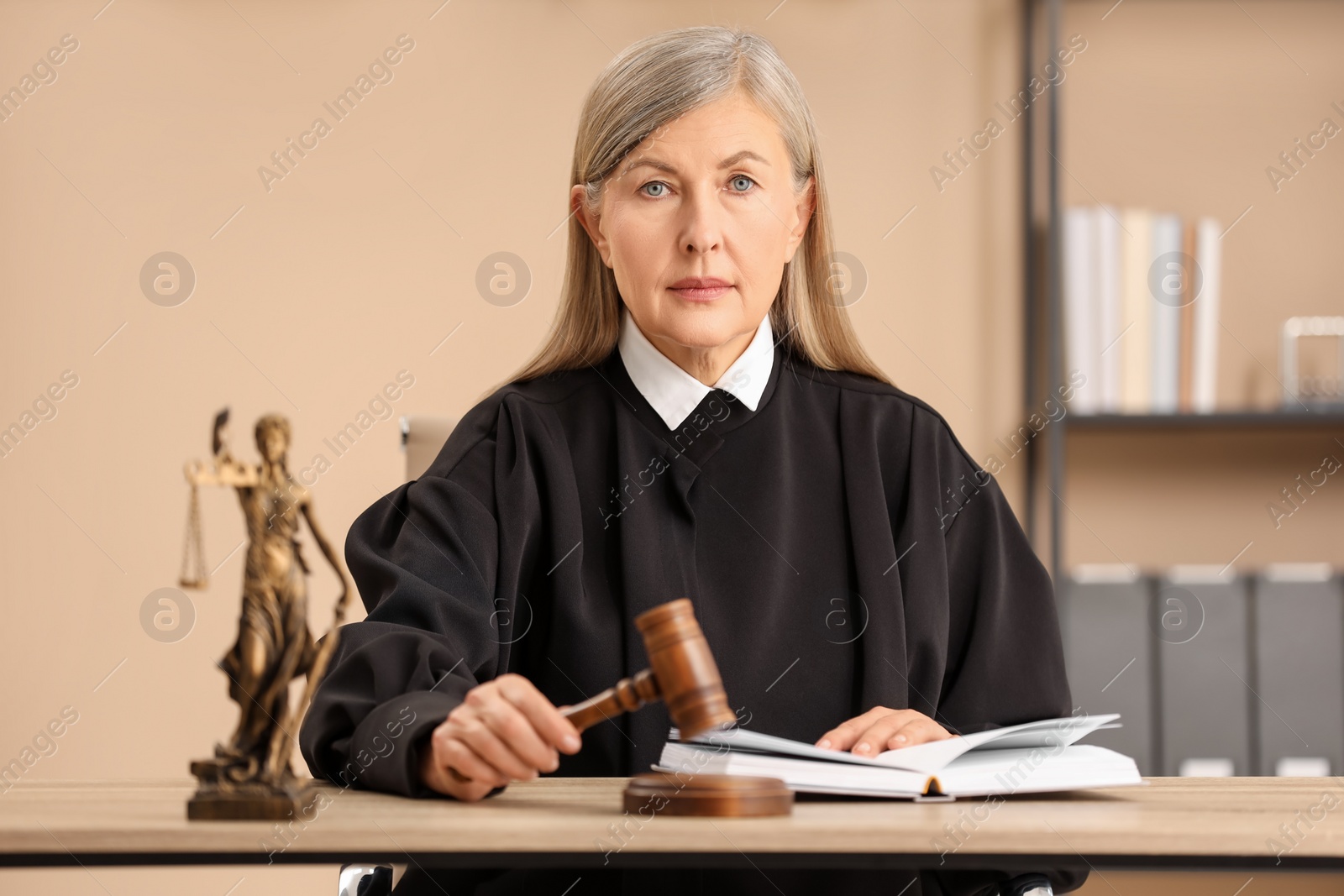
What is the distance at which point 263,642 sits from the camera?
0.90m

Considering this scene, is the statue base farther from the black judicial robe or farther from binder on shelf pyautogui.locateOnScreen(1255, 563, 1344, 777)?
binder on shelf pyautogui.locateOnScreen(1255, 563, 1344, 777)

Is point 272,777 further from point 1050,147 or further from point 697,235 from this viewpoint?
point 1050,147

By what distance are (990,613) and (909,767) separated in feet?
1.94

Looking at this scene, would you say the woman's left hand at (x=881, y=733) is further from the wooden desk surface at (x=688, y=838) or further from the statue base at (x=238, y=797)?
the statue base at (x=238, y=797)

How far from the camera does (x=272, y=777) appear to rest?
0.90m

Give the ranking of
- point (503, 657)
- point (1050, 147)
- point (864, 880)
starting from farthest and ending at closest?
point (1050, 147) < point (503, 657) < point (864, 880)

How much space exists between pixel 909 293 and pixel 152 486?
6.00 feet

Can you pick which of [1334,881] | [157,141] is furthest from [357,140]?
[1334,881]

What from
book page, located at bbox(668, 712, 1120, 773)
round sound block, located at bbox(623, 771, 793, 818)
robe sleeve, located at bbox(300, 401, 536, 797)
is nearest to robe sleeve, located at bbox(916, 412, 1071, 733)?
book page, located at bbox(668, 712, 1120, 773)

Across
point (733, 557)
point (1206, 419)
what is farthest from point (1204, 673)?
point (733, 557)

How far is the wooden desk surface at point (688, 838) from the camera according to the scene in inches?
31.4

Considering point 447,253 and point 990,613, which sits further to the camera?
point 447,253

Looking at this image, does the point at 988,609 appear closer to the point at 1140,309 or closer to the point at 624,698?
the point at 624,698

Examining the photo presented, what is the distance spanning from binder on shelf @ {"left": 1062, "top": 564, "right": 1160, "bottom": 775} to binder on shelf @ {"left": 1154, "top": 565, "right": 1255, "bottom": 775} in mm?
34
